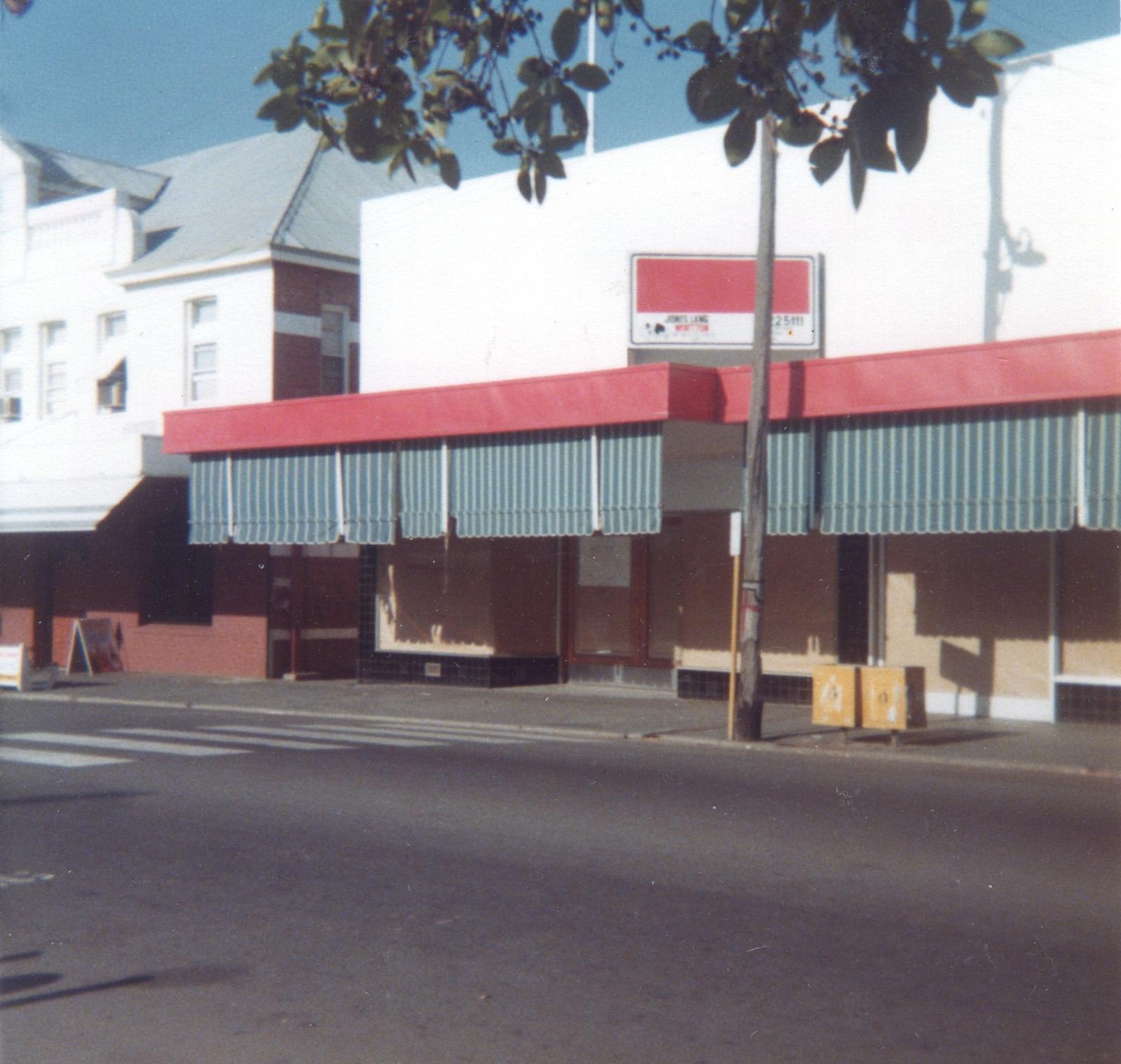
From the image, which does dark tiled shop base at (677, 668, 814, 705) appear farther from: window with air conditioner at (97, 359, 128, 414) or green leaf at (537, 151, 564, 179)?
green leaf at (537, 151, 564, 179)

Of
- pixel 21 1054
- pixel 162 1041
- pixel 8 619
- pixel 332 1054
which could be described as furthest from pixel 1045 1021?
pixel 8 619

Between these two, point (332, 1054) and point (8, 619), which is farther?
point (8, 619)

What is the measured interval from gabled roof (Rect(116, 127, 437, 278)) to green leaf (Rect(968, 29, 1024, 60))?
2160 cm

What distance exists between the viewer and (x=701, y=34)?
4.80 metres

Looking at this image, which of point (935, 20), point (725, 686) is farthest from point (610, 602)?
point (935, 20)

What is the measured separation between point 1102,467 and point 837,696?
370 centimetres

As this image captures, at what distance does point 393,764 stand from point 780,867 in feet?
16.9

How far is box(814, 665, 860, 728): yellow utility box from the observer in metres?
15.2

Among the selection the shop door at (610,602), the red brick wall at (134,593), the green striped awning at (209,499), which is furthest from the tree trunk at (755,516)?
the red brick wall at (134,593)

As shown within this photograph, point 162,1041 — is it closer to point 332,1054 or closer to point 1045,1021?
point 332,1054

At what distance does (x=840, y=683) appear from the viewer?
15250mm

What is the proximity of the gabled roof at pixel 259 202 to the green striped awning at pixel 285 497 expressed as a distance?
387 cm

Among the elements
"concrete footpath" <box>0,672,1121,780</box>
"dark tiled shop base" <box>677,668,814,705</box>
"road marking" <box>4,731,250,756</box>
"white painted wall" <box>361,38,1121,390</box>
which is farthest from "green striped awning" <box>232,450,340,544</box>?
"road marking" <box>4,731,250,756</box>

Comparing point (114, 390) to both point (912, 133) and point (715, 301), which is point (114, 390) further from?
point (912, 133)
